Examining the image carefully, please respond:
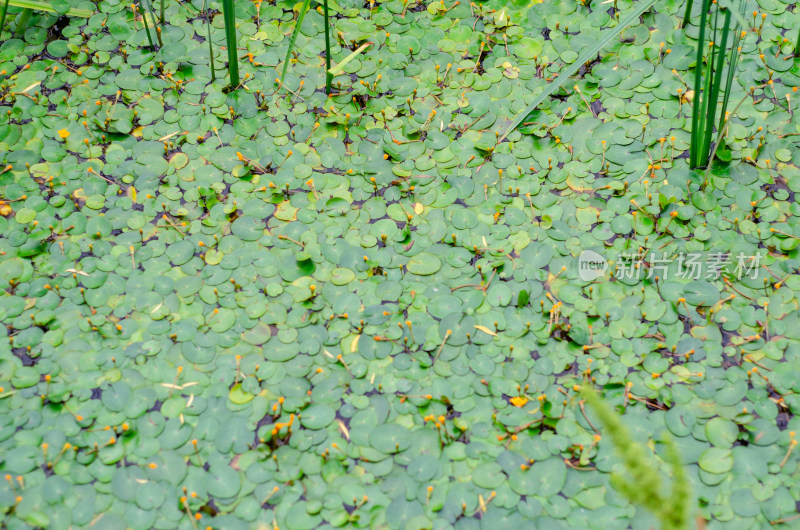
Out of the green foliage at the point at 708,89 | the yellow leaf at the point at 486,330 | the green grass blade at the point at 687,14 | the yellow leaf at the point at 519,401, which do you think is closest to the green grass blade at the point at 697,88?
the green foliage at the point at 708,89

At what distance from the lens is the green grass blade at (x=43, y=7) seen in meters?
3.53

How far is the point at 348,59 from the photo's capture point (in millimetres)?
3506

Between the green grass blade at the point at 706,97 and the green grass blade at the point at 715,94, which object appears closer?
the green grass blade at the point at 715,94

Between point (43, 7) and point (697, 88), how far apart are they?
9.95ft

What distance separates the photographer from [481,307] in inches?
114

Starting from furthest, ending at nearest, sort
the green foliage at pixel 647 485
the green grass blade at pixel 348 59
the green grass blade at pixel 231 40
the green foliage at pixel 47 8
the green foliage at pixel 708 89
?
the green foliage at pixel 47 8, the green grass blade at pixel 348 59, the green grass blade at pixel 231 40, the green foliage at pixel 708 89, the green foliage at pixel 647 485

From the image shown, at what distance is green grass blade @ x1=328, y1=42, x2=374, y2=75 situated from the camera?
336cm

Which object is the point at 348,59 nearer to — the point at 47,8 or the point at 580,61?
the point at 580,61

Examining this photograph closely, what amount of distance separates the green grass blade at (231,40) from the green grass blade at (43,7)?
0.90 metres

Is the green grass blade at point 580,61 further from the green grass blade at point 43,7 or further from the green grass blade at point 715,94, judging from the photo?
the green grass blade at point 43,7

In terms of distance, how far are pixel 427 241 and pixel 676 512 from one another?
6.06 ft

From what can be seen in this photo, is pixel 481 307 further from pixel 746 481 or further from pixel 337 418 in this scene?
pixel 746 481

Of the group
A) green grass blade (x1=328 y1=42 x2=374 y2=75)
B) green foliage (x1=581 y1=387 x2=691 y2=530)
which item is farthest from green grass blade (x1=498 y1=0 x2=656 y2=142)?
green foliage (x1=581 y1=387 x2=691 y2=530)

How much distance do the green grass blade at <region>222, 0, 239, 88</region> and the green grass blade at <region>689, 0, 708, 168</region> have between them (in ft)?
6.21
